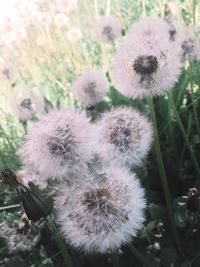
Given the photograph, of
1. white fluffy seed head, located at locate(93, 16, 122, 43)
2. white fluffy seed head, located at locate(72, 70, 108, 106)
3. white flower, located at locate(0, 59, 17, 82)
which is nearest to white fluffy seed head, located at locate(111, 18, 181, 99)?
white fluffy seed head, located at locate(72, 70, 108, 106)

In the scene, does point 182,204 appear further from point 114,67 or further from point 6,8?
point 6,8

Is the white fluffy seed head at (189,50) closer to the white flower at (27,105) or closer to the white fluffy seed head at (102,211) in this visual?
the white flower at (27,105)

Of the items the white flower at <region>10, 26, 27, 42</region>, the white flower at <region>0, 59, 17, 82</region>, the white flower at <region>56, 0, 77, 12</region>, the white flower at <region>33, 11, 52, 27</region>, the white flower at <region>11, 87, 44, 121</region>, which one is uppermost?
the white flower at <region>56, 0, 77, 12</region>

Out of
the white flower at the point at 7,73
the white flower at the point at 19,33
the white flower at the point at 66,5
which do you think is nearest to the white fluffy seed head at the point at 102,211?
the white flower at the point at 7,73

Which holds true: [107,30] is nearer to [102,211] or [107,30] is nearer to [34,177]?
[34,177]

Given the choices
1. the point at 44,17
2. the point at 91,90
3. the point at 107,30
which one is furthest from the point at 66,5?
the point at 91,90

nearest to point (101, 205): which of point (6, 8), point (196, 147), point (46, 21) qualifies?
point (196, 147)

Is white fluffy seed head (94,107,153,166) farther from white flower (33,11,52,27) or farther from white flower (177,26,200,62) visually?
white flower (33,11,52,27)
